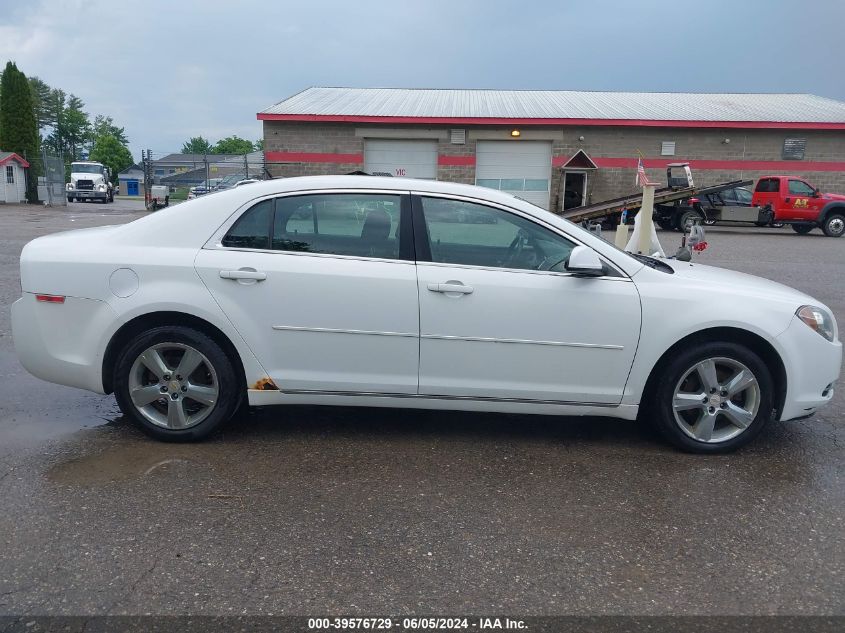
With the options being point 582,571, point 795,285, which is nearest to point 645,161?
point 795,285

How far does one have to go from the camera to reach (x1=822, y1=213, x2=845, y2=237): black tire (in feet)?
75.4

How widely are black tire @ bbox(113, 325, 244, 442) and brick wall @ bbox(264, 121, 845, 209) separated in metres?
23.8

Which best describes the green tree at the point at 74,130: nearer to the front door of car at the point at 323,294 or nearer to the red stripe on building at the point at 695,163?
the red stripe on building at the point at 695,163

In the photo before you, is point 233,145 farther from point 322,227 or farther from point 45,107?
point 322,227

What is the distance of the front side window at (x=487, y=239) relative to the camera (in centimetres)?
402

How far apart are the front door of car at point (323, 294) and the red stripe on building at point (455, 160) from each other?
23875 mm

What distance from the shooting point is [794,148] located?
27.9 m

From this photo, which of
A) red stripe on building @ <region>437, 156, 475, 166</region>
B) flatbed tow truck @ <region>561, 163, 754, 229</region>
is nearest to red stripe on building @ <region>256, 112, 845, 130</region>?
red stripe on building @ <region>437, 156, 475, 166</region>

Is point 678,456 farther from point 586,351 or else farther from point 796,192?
point 796,192

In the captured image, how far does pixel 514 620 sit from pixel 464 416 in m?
2.27

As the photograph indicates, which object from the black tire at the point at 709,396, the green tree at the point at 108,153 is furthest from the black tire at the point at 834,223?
the green tree at the point at 108,153

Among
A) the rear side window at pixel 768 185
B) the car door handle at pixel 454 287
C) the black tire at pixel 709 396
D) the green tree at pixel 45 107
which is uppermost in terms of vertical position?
the green tree at pixel 45 107

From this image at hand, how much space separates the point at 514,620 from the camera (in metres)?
2.51

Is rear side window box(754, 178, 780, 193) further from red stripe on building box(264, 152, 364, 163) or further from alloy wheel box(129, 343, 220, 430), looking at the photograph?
alloy wheel box(129, 343, 220, 430)
